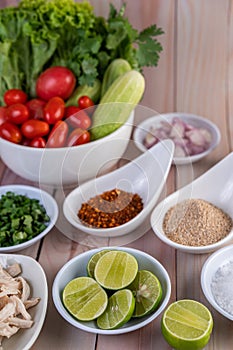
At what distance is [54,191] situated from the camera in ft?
5.34

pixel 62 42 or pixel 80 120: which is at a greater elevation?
Answer: pixel 62 42

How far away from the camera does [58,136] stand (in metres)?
1.59

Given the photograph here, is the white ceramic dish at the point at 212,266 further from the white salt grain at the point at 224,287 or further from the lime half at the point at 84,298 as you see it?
the lime half at the point at 84,298

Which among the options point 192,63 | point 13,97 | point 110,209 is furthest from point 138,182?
point 192,63

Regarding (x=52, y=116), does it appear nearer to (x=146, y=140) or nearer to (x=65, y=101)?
(x=65, y=101)

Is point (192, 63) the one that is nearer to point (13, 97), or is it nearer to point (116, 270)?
point (13, 97)

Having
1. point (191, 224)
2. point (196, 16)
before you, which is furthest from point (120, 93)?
point (196, 16)

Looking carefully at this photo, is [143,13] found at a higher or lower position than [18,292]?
higher

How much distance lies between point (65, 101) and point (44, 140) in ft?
0.71

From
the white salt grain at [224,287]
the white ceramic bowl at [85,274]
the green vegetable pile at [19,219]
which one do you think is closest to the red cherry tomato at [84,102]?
the green vegetable pile at [19,219]

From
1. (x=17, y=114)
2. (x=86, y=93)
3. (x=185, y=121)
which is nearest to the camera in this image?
(x=17, y=114)

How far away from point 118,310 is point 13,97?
0.81 metres

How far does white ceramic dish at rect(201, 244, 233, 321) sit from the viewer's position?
3.97ft

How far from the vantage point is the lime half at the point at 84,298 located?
3.87 ft
